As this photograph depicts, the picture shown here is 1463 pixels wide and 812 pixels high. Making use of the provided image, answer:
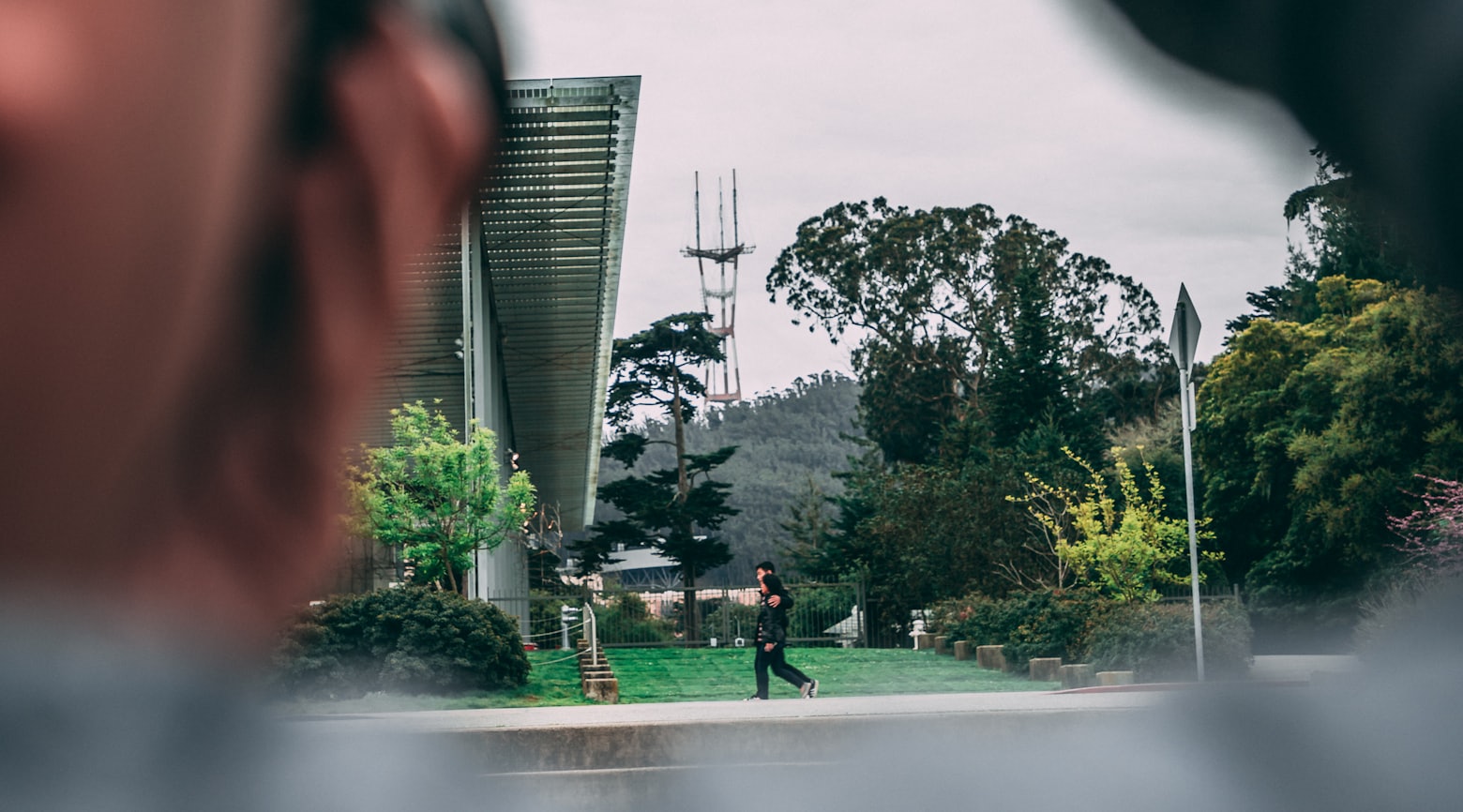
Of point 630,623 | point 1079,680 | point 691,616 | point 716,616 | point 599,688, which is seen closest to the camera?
point 1079,680

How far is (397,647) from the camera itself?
2.79m

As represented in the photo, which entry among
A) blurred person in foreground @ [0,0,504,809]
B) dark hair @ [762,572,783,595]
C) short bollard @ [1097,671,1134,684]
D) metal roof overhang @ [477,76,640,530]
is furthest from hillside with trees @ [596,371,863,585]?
blurred person in foreground @ [0,0,504,809]

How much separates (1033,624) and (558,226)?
1230 centimetres

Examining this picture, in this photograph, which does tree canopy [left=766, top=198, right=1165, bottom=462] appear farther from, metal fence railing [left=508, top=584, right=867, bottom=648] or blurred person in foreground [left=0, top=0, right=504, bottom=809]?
metal fence railing [left=508, top=584, right=867, bottom=648]

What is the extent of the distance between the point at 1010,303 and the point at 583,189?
55 centimetres

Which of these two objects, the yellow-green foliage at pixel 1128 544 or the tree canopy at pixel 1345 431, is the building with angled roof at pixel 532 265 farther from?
the yellow-green foliage at pixel 1128 544

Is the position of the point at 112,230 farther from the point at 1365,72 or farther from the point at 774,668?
the point at 774,668

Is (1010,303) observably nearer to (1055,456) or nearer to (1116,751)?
(1116,751)

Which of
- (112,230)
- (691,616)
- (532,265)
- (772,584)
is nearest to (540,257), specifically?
(532,265)

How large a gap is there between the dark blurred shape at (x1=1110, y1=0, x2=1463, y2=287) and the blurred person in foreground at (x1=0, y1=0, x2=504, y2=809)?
0.90 ft

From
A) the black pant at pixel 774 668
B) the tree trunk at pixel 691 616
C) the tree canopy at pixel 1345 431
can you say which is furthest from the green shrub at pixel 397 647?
the tree trunk at pixel 691 616

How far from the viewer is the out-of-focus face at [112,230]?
0.27 m

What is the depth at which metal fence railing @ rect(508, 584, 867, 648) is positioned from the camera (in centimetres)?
2102

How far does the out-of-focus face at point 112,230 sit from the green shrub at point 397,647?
3.5 inches
